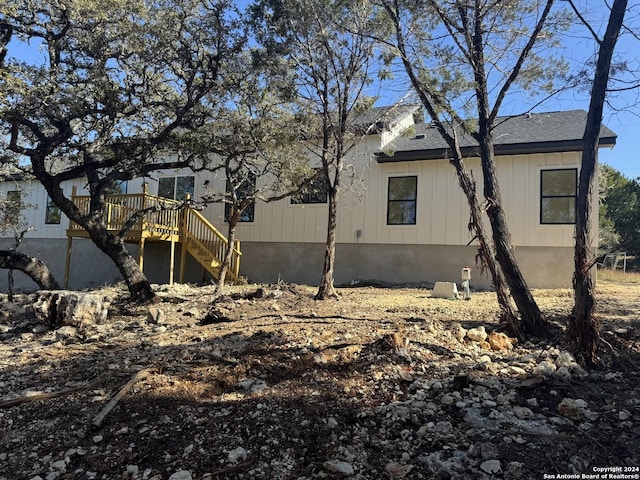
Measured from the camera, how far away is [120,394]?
3686 mm

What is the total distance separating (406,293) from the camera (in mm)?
10820

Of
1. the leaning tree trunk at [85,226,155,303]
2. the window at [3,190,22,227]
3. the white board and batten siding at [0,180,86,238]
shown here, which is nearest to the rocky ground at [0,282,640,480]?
the leaning tree trunk at [85,226,155,303]

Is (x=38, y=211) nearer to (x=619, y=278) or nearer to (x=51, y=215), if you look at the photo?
(x=51, y=215)

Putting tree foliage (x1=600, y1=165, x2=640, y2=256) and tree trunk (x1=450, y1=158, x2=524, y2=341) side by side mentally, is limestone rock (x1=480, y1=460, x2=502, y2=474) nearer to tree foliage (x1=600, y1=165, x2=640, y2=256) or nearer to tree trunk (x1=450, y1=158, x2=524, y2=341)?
tree trunk (x1=450, y1=158, x2=524, y2=341)

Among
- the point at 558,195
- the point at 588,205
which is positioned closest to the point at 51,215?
the point at 558,195

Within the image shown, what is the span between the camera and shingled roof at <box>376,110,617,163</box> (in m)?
11.5

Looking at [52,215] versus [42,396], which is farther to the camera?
[52,215]

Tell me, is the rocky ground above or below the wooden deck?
below

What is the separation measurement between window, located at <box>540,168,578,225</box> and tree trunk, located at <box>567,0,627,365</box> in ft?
25.5

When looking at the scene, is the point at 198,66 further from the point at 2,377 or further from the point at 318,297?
the point at 2,377

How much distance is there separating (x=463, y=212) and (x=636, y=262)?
22.0 metres

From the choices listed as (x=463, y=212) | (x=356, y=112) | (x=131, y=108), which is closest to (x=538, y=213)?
(x=463, y=212)

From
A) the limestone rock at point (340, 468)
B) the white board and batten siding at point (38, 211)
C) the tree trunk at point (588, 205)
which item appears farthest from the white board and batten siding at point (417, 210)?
the limestone rock at point (340, 468)

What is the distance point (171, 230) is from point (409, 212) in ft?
24.7
